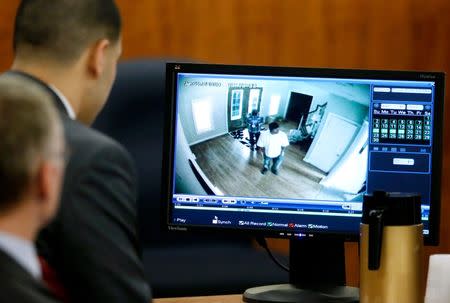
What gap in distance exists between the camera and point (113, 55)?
1.93 metres

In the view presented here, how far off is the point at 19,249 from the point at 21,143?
13 centimetres

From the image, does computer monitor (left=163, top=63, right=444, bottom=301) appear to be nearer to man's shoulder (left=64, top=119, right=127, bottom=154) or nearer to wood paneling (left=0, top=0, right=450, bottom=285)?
man's shoulder (left=64, top=119, right=127, bottom=154)

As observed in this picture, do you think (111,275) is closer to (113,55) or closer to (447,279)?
(113,55)

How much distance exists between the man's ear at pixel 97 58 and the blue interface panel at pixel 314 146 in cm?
30

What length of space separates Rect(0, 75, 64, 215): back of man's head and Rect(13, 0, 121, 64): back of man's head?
0.61 m

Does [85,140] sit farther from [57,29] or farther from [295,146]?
[295,146]

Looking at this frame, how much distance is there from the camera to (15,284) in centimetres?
120

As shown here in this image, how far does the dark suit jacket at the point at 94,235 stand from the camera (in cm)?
159

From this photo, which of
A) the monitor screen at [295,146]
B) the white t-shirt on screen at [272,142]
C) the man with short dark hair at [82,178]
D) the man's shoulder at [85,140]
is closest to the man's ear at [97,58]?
the man with short dark hair at [82,178]

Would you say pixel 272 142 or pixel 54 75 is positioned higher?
pixel 54 75

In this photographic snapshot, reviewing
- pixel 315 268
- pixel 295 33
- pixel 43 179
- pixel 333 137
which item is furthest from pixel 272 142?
pixel 295 33

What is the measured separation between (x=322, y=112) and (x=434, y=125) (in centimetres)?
22

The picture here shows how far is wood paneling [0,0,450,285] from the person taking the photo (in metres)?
3.35

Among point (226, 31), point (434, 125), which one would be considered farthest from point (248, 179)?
point (226, 31)
